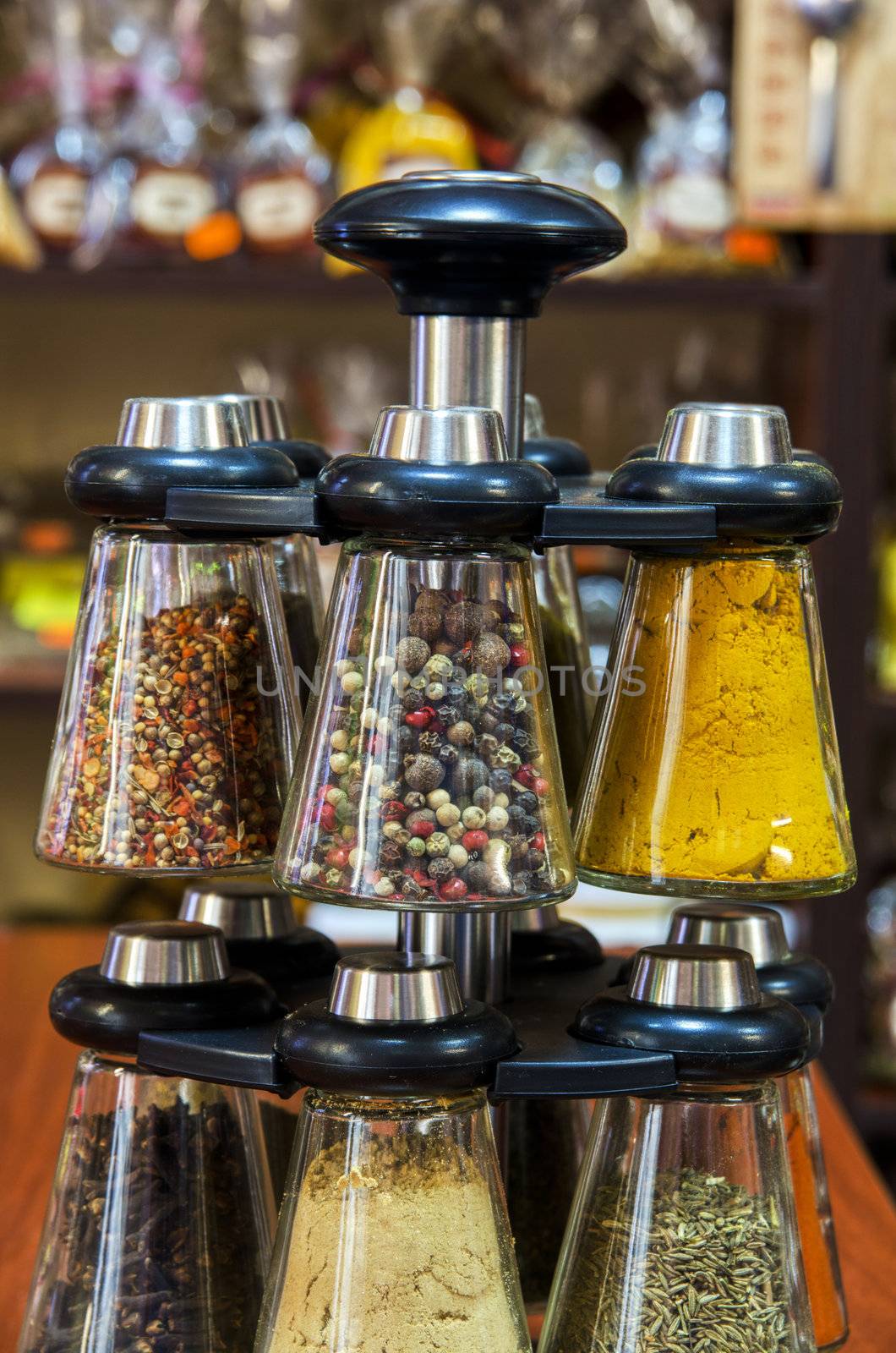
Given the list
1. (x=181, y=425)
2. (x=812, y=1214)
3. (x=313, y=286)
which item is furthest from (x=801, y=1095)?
(x=313, y=286)

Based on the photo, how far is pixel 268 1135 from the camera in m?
0.72

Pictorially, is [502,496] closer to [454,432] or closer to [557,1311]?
[454,432]

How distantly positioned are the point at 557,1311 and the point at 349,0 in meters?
1.92

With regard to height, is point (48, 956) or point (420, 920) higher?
point (420, 920)

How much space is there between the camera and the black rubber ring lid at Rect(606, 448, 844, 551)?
646 mm

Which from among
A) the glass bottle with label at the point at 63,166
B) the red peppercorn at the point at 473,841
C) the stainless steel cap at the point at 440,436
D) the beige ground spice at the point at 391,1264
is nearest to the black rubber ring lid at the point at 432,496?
the stainless steel cap at the point at 440,436

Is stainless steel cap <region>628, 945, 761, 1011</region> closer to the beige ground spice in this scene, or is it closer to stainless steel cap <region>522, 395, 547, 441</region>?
the beige ground spice

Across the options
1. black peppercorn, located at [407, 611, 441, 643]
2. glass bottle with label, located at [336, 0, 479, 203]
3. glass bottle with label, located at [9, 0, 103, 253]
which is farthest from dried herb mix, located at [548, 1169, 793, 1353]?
glass bottle with label, located at [9, 0, 103, 253]

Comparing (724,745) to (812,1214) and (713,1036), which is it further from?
(812,1214)

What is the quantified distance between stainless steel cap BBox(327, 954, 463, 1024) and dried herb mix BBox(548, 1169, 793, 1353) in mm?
108

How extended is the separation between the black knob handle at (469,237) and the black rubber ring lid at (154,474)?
Answer: 0.09 meters

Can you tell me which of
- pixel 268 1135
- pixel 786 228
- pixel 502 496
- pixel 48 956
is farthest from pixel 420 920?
pixel 786 228

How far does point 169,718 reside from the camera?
670 mm

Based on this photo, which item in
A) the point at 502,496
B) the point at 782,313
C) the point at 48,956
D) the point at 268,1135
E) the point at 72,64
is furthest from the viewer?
the point at 782,313
